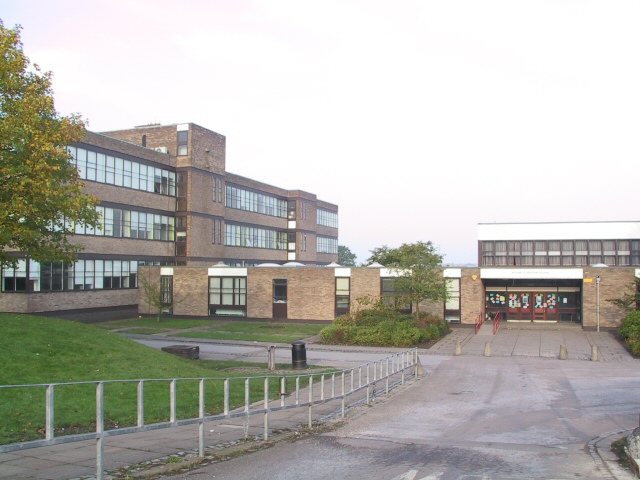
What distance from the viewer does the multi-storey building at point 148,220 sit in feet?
139

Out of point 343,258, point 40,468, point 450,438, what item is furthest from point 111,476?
point 343,258

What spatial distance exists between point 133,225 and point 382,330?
2500 centimetres

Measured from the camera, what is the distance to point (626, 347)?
99.3 ft

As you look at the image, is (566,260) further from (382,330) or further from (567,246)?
(382,330)

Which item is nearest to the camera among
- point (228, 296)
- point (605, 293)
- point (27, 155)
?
point (27, 155)

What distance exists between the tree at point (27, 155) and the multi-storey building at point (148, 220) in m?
10.4

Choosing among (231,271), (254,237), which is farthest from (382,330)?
(254,237)

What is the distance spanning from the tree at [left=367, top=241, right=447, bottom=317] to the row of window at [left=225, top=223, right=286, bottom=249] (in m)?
27.9

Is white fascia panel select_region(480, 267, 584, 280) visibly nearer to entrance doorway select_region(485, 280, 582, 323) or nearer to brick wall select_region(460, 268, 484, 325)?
brick wall select_region(460, 268, 484, 325)

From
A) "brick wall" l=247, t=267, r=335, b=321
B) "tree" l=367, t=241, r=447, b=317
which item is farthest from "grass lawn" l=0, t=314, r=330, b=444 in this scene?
"brick wall" l=247, t=267, r=335, b=321

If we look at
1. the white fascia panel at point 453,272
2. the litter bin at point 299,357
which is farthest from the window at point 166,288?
the litter bin at point 299,357

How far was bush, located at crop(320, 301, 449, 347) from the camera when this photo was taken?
3192 centimetres

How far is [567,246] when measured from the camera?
51.2m

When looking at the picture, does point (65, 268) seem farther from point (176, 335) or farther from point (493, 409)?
point (493, 409)
